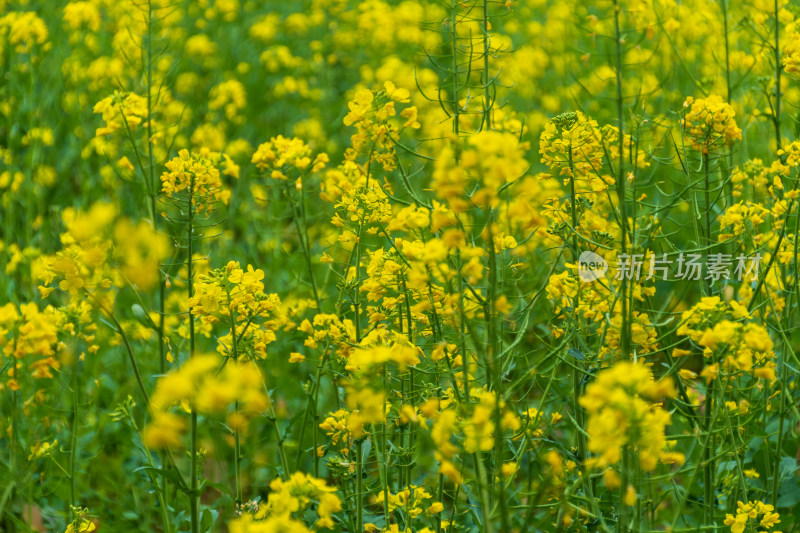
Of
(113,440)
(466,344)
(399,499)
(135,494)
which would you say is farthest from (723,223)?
(113,440)

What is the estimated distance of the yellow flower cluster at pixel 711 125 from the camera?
2.67 m

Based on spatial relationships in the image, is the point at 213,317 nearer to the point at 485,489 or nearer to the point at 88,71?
the point at 485,489

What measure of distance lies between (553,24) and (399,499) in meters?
6.81

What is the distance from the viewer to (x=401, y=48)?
8.60 metres

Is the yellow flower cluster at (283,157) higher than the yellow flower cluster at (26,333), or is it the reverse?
the yellow flower cluster at (283,157)

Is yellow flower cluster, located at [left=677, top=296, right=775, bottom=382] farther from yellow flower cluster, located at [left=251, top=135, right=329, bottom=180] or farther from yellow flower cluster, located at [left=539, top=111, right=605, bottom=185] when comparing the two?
yellow flower cluster, located at [left=251, top=135, right=329, bottom=180]

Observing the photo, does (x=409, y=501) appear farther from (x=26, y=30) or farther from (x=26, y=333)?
(x=26, y=30)

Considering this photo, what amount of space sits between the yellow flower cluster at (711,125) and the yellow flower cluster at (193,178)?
150 cm

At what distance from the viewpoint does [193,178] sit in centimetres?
268

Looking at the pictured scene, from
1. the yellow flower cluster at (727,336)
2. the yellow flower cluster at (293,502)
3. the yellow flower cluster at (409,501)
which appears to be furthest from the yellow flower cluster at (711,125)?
the yellow flower cluster at (293,502)

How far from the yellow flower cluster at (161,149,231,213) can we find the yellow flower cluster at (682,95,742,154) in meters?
1.50

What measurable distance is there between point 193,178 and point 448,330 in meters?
0.93

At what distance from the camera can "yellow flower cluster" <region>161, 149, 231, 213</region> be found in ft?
8.74

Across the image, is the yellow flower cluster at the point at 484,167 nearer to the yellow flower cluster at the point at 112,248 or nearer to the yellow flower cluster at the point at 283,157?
the yellow flower cluster at the point at 112,248
